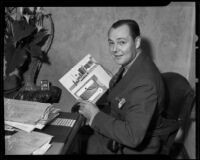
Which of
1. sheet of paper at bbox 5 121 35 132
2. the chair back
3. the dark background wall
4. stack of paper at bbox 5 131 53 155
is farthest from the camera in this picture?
the dark background wall

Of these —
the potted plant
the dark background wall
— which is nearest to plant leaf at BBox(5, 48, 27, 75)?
the potted plant

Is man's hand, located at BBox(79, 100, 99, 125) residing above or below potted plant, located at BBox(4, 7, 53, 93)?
below

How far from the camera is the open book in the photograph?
1.27 metres

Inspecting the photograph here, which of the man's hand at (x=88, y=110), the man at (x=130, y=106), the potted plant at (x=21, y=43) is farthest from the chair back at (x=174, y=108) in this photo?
the potted plant at (x=21, y=43)

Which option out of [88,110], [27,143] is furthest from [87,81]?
[27,143]

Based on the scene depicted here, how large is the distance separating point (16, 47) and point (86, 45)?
509mm

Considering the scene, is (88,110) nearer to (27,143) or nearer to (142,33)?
(27,143)

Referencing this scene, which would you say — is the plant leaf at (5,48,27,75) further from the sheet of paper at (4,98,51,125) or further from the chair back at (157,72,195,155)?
the chair back at (157,72,195,155)

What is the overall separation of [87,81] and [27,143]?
1.86 feet

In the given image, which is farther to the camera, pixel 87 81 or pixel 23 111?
pixel 87 81

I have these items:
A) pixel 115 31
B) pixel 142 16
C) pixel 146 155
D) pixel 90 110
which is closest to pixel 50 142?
pixel 90 110

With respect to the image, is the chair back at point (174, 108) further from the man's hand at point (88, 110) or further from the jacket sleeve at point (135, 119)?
the man's hand at point (88, 110)

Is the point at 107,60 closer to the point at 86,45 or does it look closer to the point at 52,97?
the point at 86,45

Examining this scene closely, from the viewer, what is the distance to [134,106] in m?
0.91
